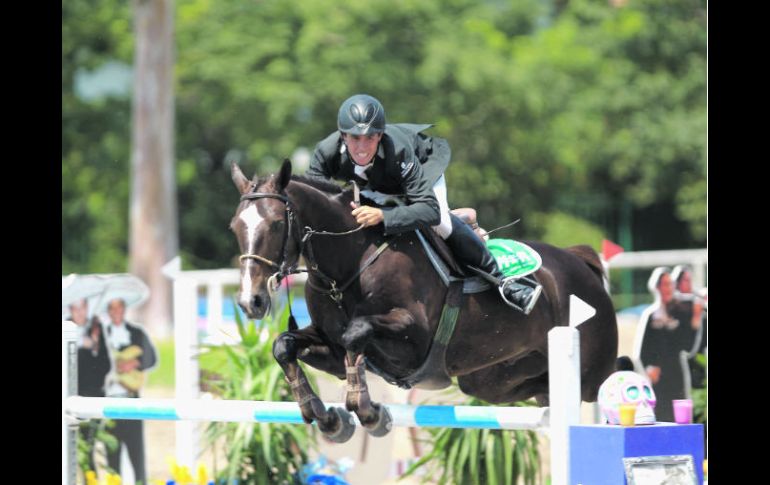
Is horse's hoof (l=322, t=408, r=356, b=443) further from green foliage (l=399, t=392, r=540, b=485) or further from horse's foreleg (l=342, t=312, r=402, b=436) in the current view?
green foliage (l=399, t=392, r=540, b=485)

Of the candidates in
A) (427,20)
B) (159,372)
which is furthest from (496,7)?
(159,372)

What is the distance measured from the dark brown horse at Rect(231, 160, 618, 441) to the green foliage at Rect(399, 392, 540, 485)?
0.36m

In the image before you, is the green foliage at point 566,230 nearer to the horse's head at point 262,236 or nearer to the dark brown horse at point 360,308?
the dark brown horse at point 360,308

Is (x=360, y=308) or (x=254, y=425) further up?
(x=360, y=308)

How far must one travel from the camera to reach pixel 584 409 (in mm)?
7418

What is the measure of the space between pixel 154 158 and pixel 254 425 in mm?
13698

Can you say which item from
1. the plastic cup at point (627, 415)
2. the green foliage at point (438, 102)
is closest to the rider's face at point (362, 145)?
the plastic cup at point (627, 415)

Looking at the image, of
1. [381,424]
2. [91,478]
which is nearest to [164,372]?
[91,478]

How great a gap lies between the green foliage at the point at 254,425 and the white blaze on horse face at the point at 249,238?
73.3 inches

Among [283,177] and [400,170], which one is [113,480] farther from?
[400,170]

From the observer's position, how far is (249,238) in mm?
4566

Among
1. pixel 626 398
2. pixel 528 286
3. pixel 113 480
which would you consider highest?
pixel 528 286

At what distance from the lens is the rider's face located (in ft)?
16.2
